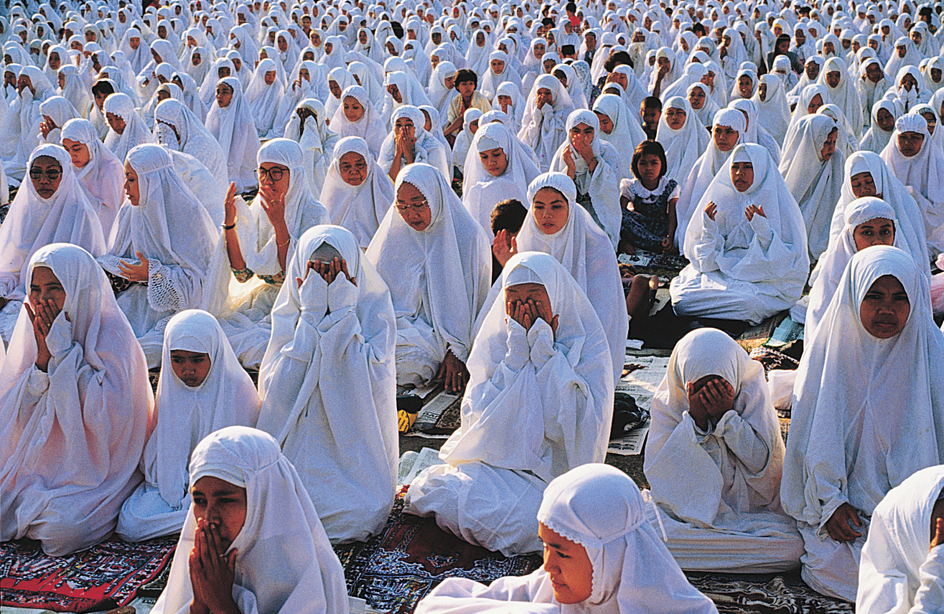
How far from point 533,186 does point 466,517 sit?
2.04 metres

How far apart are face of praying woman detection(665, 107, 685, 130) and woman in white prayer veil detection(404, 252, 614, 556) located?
5.17 metres

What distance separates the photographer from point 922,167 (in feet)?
24.0

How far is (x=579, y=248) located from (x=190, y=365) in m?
2.05

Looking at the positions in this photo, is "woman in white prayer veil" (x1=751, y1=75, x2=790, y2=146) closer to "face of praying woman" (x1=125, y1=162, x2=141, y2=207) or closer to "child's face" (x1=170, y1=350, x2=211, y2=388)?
"face of praying woman" (x1=125, y1=162, x2=141, y2=207)

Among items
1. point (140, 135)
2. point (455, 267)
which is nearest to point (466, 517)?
point (455, 267)

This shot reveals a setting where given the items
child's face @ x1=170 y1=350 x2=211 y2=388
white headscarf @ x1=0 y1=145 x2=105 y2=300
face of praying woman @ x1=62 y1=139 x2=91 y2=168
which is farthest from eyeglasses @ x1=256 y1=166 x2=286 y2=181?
child's face @ x1=170 y1=350 x2=211 y2=388

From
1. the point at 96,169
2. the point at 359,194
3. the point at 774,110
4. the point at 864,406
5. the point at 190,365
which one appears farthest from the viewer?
the point at 774,110

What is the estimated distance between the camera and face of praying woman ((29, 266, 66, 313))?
3746 mm

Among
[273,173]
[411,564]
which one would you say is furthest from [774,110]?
[411,564]

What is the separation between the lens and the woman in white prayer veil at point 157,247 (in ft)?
18.5

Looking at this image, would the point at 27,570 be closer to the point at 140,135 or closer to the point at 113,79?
the point at 140,135

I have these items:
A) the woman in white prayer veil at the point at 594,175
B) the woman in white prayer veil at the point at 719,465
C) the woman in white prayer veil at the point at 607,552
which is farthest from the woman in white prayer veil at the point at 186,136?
the woman in white prayer veil at the point at 607,552

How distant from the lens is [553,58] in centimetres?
1244

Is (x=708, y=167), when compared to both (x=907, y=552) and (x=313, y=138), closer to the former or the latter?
(x=313, y=138)
